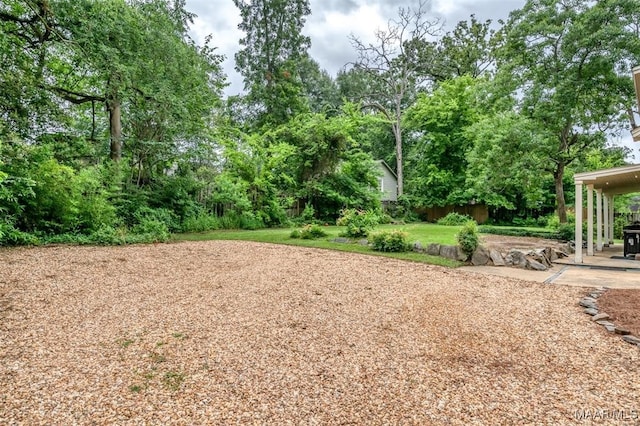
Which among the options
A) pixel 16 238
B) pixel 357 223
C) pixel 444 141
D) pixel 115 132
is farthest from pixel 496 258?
pixel 444 141

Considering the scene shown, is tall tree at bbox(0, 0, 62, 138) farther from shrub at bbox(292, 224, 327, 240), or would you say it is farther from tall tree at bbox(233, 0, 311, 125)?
tall tree at bbox(233, 0, 311, 125)

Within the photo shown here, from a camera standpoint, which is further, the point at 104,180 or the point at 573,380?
the point at 104,180

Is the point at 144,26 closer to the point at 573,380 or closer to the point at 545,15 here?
the point at 573,380

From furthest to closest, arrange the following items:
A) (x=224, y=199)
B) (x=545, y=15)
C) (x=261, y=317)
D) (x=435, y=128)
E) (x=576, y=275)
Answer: (x=435, y=128) < (x=224, y=199) < (x=545, y=15) < (x=576, y=275) < (x=261, y=317)

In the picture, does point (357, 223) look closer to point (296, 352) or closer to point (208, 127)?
point (208, 127)

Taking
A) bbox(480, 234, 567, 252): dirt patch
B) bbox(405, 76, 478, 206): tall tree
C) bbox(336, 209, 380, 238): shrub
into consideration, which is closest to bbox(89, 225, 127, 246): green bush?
A: bbox(336, 209, 380, 238): shrub

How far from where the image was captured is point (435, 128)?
819 inches

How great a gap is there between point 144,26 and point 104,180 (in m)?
4.17

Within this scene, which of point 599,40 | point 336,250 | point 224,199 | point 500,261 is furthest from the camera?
point 224,199

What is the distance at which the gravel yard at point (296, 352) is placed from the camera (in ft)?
7.45

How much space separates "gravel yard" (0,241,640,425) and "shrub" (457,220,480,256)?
6.24ft

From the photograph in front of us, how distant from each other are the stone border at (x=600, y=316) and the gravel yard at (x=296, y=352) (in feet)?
0.38

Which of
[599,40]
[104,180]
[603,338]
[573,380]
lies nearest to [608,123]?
[599,40]

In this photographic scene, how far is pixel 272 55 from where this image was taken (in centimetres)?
2272
